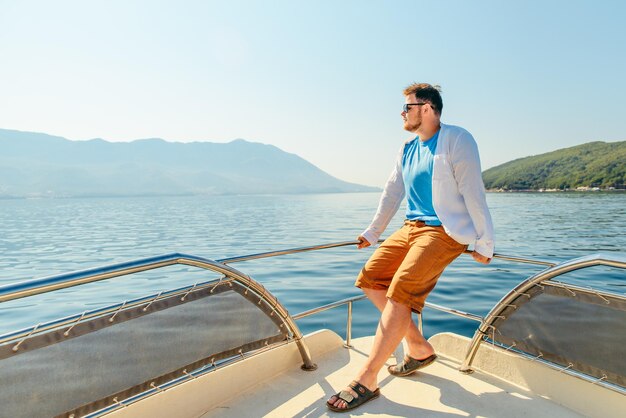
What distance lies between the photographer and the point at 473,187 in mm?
2096

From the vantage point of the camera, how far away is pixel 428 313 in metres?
5.91

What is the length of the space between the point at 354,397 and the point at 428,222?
103cm

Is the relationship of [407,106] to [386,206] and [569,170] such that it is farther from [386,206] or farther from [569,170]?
[569,170]

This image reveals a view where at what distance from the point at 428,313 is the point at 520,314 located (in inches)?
148

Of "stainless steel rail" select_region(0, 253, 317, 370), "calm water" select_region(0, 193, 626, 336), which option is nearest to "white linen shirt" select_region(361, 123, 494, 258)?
"stainless steel rail" select_region(0, 253, 317, 370)

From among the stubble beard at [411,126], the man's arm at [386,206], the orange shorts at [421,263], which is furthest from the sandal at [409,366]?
the stubble beard at [411,126]

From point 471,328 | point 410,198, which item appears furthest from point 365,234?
point 471,328

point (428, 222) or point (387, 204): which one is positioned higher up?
point (387, 204)

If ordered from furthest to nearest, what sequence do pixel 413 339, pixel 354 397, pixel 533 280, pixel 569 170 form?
pixel 569 170 → pixel 413 339 → pixel 533 280 → pixel 354 397

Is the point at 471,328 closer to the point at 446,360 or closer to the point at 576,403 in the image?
the point at 446,360

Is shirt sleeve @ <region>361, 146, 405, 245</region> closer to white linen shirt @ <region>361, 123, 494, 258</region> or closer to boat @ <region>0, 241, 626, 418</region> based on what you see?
white linen shirt @ <region>361, 123, 494, 258</region>

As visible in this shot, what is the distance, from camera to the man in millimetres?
2111

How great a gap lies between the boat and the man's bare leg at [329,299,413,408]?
0.16 meters

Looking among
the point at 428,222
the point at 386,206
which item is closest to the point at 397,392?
the point at 428,222
